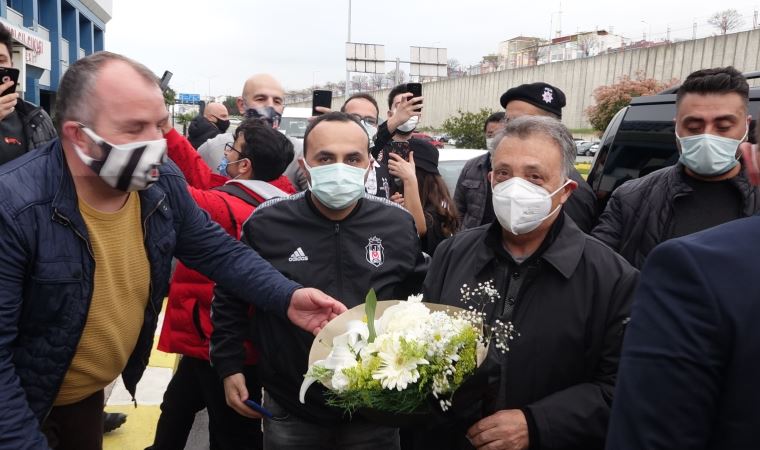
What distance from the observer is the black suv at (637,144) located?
3.95m

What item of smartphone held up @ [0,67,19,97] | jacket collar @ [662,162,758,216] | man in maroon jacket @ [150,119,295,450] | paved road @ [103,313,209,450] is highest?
smartphone held up @ [0,67,19,97]

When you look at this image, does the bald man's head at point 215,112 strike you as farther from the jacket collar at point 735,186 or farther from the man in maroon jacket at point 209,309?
the jacket collar at point 735,186

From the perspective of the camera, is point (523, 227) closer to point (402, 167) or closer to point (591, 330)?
point (591, 330)

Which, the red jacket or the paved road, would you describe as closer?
the red jacket

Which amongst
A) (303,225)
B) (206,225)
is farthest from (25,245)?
(303,225)

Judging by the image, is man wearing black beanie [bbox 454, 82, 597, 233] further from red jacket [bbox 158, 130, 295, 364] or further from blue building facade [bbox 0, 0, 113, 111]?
blue building facade [bbox 0, 0, 113, 111]

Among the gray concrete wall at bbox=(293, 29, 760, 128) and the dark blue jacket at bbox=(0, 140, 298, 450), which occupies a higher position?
the gray concrete wall at bbox=(293, 29, 760, 128)

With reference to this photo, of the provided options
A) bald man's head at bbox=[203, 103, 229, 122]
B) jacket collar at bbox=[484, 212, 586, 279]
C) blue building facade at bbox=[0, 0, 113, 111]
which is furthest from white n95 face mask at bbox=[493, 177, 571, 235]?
blue building facade at bbox=[0, 0, 113, 111]

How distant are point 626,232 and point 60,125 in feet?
8.28

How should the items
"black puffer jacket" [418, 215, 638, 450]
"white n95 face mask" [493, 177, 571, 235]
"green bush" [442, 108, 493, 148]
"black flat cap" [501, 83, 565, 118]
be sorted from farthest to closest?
"green bush" [442, 108, 493, 148], "black flat cap" [501, 83, 565, 118], "white n95 face mask" [493, 177, 571, 235], "black puffer jacket" [418, 215, 638, 450]

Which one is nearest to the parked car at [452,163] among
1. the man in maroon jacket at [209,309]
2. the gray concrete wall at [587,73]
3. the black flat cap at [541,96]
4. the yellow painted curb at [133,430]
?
the black flat cap at [541,96]

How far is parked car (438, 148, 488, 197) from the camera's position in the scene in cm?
733

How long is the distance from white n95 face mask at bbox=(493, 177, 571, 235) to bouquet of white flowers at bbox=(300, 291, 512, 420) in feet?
1.71

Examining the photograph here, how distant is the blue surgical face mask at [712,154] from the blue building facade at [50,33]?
1764 centimetres
